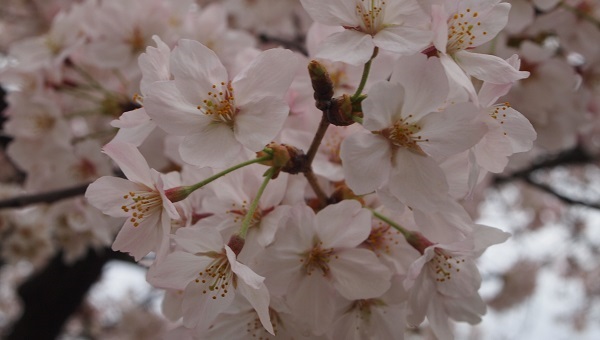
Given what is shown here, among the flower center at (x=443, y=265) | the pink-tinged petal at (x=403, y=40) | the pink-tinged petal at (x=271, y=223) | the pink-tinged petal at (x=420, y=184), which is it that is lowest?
the flower center at (x=443, y=265)

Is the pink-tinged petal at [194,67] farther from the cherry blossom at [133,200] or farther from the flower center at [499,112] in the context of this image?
the flower center at [499,112]

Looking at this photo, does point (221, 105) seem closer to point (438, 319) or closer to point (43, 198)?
point (438, 319)

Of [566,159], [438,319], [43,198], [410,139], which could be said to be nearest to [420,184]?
[410,139]

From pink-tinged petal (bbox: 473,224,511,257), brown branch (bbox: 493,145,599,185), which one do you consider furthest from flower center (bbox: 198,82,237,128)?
brown branch (bbox: 493,145,599,185)

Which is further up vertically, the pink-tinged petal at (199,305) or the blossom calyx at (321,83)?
the blossom calyx at (321,83)

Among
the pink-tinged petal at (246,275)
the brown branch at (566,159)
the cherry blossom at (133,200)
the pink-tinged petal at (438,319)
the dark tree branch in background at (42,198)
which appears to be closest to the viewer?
the pink-tinged petal at (246,275)

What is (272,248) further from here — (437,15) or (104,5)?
(104,5)

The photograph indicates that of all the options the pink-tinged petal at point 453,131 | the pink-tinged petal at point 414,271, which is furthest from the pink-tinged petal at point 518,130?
the pink-tinged petal at point 414,271
